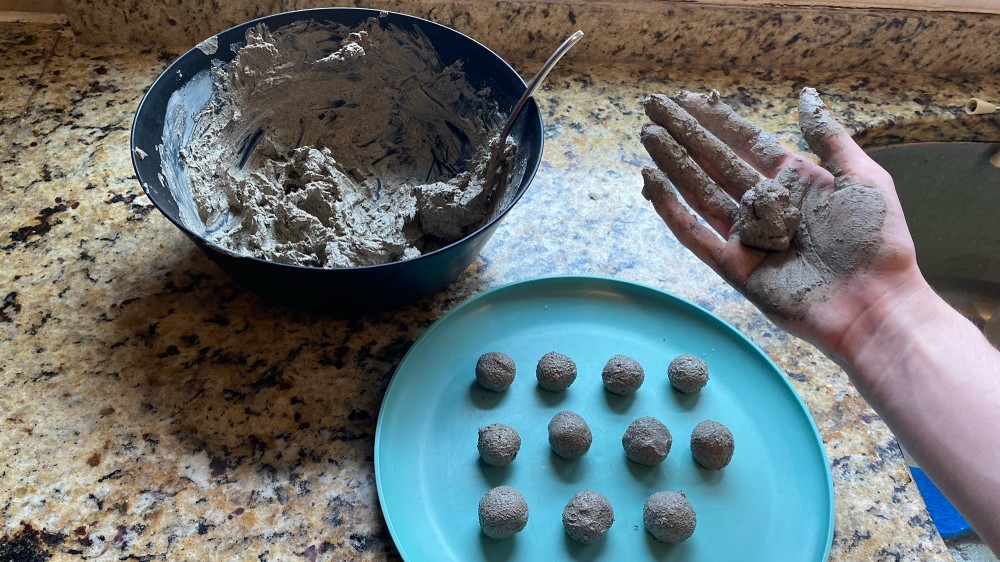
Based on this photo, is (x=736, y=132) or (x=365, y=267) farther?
(x=736, y=132)

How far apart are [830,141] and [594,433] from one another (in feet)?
1.88

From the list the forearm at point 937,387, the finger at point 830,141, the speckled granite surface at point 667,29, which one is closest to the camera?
the forearm at point 937,387

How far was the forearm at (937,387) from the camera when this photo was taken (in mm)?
766

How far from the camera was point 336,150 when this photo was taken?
1.26 m

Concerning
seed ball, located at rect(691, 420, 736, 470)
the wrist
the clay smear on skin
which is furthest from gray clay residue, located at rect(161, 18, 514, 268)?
the wrist

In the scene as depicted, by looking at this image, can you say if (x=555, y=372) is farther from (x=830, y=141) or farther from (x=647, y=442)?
(x=830, y=141)

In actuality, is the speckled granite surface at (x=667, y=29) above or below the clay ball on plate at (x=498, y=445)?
above

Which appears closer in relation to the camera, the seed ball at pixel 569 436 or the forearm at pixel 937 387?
the forearm at pixel 937 387

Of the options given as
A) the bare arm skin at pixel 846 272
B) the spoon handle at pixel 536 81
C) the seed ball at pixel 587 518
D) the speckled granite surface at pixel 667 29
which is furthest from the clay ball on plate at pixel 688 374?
the speckled granite surface at pixel 667 29

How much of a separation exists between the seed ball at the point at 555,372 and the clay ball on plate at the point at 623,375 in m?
0.06

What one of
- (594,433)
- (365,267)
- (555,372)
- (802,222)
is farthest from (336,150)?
(802,222)

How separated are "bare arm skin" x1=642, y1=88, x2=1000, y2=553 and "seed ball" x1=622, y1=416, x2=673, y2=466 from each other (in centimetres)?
24

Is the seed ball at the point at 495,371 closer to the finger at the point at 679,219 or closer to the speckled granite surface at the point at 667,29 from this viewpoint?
the finger at the point at 679,219

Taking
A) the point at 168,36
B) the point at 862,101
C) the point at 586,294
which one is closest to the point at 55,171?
the point at 168,36
